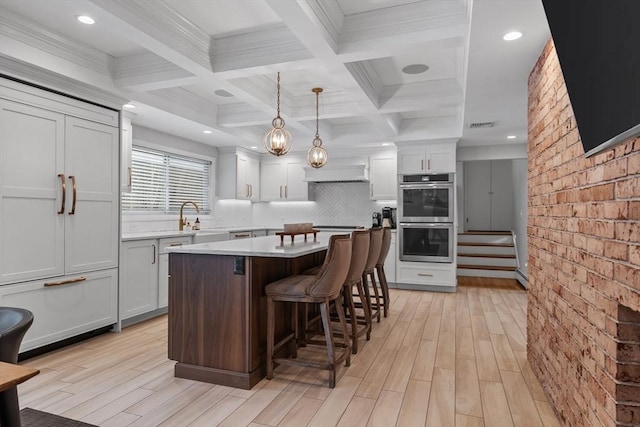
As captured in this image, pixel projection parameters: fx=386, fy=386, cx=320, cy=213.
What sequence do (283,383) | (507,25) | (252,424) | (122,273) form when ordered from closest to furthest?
(252,424) → (507,25) → (283,383) → (122,273)

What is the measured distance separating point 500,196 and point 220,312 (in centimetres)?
816

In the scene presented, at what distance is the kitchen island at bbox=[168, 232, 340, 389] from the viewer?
2.60m

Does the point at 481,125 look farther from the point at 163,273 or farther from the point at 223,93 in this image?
the point at 163,273

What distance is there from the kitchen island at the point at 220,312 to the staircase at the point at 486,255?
5200 millimetres

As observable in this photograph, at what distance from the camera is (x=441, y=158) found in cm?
583

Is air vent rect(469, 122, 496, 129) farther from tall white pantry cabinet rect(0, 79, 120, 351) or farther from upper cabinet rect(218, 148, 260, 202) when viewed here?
tall white pantry cabinet rect(0, 79, 120, 351)

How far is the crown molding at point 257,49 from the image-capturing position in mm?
2998

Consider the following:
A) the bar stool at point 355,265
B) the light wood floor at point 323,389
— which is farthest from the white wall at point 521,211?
the bar stool at point 355,265

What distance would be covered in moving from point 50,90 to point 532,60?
3.78m

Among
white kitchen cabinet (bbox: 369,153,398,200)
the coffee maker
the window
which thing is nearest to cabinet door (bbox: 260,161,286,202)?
the window

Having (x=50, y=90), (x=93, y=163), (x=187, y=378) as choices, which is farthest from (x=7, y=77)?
(x=187, y=378)

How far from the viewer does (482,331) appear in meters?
3.85

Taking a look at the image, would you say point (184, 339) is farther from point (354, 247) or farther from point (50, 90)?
point (50, 90)

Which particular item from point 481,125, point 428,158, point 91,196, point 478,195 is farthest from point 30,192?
point 478,195
